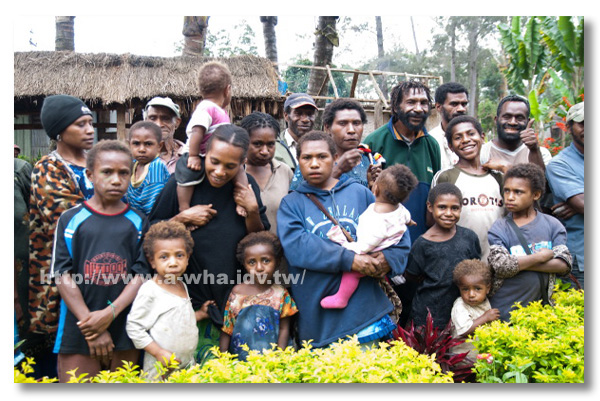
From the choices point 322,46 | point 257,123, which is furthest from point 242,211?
point 322,46

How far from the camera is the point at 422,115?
13.4 ft

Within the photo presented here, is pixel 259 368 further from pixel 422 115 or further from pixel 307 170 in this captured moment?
pixel 422 115

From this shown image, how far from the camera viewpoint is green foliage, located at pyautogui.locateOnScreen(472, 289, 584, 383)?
2938mm

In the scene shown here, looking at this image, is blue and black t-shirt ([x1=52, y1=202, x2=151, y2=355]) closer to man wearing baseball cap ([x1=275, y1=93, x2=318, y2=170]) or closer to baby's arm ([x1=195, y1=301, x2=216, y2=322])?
baby's arm ([x1=195, y1=301, x2=216, y2=322])

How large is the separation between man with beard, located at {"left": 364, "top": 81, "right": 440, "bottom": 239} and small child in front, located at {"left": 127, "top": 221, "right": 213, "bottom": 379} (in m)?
1.88

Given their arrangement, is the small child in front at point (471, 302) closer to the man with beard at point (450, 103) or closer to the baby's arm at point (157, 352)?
the man with beard at point (450, 103)

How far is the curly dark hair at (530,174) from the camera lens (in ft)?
11.5

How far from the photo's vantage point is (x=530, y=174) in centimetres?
350

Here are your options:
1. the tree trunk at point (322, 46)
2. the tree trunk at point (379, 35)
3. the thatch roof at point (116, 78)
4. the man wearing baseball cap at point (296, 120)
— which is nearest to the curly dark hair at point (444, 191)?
the man wearing baseball cap at point (296, 120)

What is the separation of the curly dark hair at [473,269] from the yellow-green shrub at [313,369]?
2.99 feet

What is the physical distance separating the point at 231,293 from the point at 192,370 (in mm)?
758

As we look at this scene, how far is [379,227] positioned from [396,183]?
30 centimetres

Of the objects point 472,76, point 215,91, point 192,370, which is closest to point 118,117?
point 215,91

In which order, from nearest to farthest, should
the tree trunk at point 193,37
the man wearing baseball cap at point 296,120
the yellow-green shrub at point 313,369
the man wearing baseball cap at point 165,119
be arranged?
the yellow-green shrub at point 313,369 < the man wearing baseball cap at point 165,119 < the man wearing baseball cap at point 296,120 < the tree trunk at point 193,37
